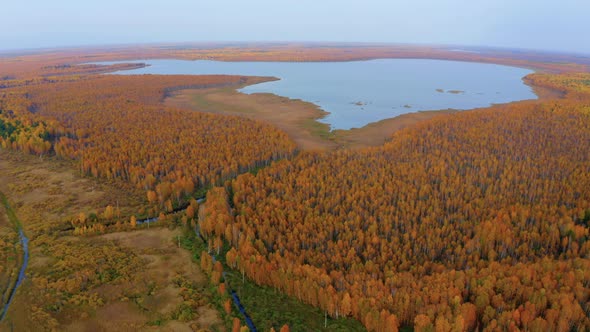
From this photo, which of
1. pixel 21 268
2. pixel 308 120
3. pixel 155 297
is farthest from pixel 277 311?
pixel 308 120

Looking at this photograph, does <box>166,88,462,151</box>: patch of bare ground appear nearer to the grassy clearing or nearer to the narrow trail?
the grassy clearing

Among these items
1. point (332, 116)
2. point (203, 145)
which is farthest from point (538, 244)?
point (332, 116)

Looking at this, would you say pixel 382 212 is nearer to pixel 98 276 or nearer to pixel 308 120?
pixel 98 276

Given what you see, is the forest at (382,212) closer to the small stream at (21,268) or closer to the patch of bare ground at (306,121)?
the small stream at (21,268)

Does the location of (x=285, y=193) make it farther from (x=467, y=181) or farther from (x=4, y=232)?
(x=4, y=232)

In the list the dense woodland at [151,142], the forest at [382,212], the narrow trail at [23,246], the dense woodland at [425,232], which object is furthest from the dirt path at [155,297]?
the dense woodland at [151,142]
